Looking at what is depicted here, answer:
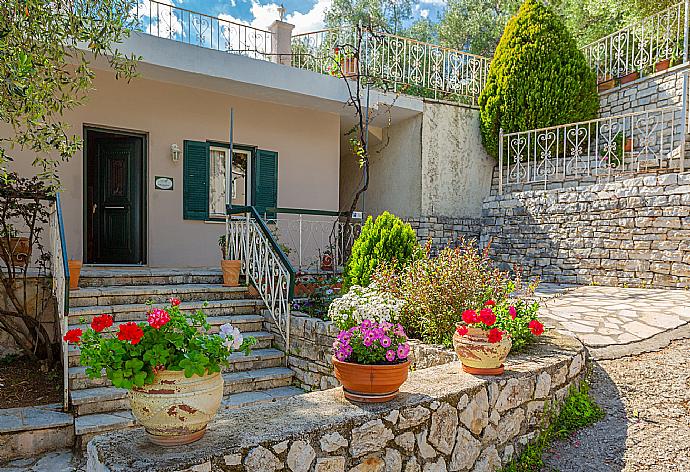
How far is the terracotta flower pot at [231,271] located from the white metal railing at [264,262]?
13cm

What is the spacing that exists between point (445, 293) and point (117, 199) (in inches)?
225

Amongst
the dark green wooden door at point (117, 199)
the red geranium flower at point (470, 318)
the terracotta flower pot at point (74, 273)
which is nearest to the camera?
the red geranium flower at point (470, 318)

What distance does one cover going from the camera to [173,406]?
1904mm

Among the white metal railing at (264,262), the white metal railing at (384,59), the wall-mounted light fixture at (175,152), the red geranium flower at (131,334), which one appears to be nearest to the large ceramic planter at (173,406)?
the red geranium flower at (131,334)

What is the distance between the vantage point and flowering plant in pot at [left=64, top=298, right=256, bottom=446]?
1895mm

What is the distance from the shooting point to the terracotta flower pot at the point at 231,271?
6172 millimetres

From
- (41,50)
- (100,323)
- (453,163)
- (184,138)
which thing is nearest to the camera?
(100,323)

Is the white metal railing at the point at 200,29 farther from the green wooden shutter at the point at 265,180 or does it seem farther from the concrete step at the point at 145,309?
the concrete step at the point at 145,309

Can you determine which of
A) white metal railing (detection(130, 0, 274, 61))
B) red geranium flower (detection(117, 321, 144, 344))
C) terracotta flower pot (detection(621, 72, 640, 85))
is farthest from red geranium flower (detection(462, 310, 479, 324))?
terracotta flower pot (detection(621, 72, 640, 85))

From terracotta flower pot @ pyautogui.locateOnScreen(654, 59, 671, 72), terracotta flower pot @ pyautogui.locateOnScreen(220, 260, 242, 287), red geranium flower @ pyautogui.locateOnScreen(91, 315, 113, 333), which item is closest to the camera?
red geranium flower @ pyautogui.locateOnScreen(91, 315, 113, 333)

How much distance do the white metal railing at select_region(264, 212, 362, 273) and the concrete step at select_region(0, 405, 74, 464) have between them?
477cm

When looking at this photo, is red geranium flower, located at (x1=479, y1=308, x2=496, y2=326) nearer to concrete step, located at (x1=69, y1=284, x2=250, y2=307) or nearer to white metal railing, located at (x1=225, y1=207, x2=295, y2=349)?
white metal railing, located at (x1=225, y1=207, x2=295, y2=349)

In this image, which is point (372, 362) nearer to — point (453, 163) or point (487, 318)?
point (487, 318)

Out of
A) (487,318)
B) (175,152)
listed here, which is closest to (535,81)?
(175,152)
